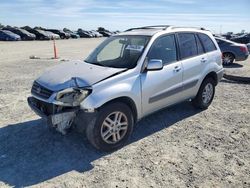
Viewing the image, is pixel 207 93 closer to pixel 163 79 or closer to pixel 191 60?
pixel 191 60

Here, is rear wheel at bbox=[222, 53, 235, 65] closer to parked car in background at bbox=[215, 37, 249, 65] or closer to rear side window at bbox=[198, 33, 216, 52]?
parked car in background at bbox=[215, 37, 249, 65]

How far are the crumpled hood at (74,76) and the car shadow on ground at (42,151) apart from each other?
1026 millimetres

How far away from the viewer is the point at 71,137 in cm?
498

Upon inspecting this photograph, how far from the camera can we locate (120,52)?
5.39m

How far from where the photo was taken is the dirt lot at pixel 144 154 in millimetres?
3729

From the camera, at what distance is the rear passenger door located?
18.4 feet

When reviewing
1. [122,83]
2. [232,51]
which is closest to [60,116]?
[122,83]

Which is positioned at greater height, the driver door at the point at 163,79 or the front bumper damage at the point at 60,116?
the driver door at the point at 163,79

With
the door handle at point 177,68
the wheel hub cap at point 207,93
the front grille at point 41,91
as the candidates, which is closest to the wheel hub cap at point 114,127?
the front grille at point 41,91

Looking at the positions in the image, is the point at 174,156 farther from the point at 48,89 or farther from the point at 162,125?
the point at 48,89

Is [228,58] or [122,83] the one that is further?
[228,58]

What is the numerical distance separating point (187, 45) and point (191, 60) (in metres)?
0.33

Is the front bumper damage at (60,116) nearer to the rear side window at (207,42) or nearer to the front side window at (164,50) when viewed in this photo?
the front side window at (164,50)

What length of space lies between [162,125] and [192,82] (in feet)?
3.68
